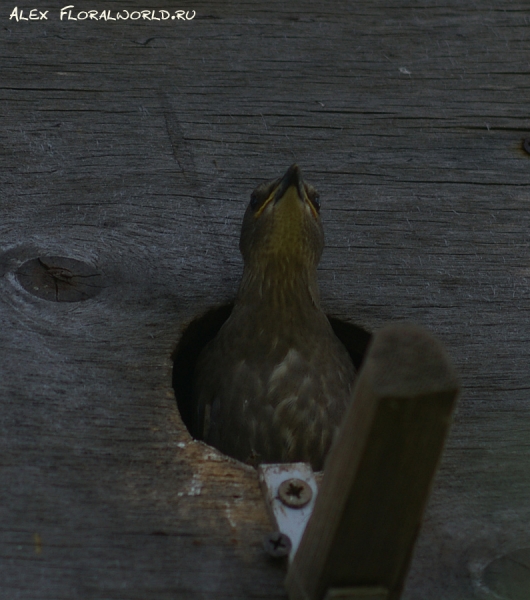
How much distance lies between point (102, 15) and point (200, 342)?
114 cm

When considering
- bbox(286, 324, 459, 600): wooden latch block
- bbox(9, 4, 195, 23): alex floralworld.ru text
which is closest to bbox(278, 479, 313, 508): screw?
bbox(286, 324, 459, 600): wooden latch block

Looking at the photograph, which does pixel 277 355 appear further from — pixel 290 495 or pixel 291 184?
pixel 290 495

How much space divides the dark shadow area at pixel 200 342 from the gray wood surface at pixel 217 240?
0.34 feet

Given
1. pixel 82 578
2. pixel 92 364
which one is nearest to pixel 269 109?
pixel 92 364

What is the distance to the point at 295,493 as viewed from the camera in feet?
6.57

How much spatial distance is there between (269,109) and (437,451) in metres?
1.81

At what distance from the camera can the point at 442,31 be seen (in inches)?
129

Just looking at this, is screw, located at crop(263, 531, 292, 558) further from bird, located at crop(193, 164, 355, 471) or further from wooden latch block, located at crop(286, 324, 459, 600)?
bird, located at crop(193, 164, 355, 471)

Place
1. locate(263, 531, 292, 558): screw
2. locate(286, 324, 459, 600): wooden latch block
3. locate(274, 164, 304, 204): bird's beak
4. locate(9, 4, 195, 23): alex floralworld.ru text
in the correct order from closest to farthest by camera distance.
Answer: locate(286, 324, 459, 600): wooden latch block < locate(263, 531, 292, 558): screw < locate(274, 164, 304, 204): bird's beak < locate(9, 4, 195, 23): alex floralworld.ru text

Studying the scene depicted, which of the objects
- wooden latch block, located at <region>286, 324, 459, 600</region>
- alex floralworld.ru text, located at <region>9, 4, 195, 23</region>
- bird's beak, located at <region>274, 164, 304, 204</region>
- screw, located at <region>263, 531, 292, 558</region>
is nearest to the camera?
wooden latch block, located at <region>286, 324, 459, 600</region>

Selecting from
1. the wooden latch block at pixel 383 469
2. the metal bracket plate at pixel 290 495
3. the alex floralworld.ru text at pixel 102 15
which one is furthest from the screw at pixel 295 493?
the alex floralworld.ru text at pixel 102 15

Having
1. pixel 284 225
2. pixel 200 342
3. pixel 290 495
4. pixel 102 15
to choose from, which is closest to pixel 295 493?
pixel 290 495

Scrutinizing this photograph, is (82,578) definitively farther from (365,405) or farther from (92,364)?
(365,405)

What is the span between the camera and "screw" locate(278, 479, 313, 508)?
1.98m
